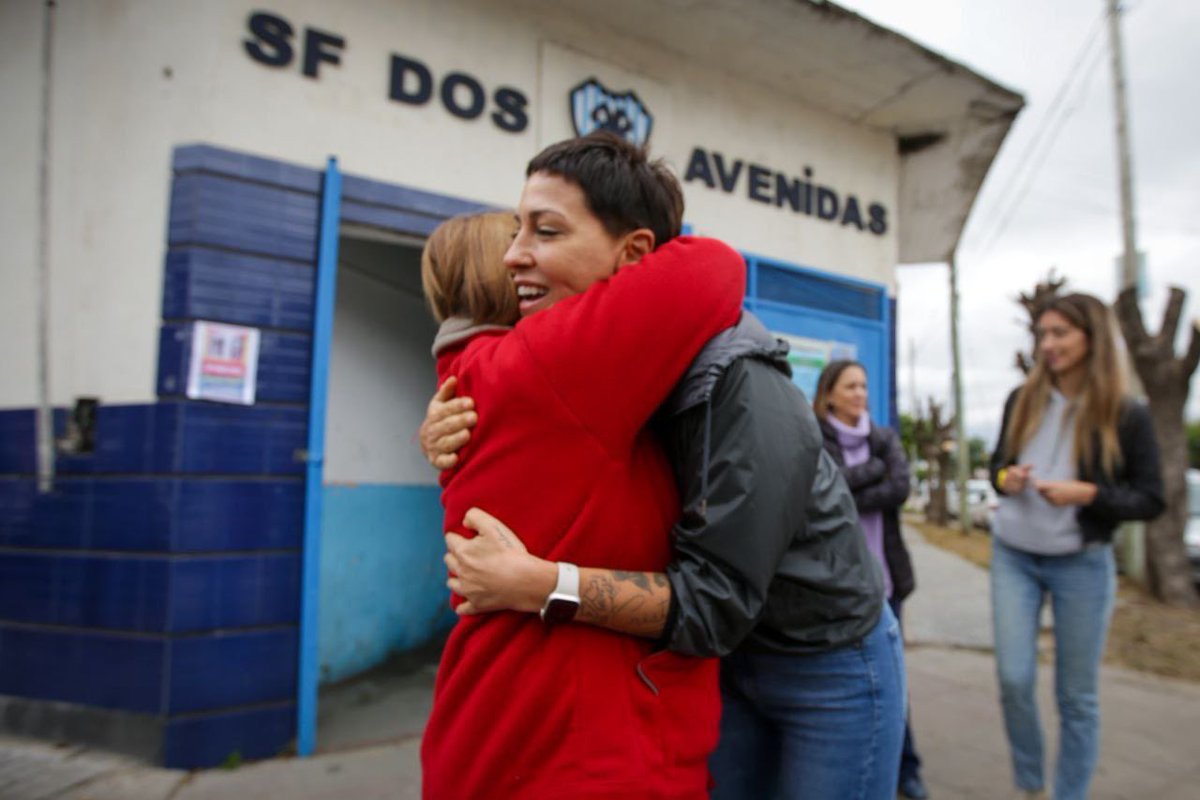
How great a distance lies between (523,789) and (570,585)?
0.30m

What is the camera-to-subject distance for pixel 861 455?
10.3 feet

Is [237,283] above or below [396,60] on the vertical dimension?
below

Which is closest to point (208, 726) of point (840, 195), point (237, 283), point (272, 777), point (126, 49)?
point (272, 777)

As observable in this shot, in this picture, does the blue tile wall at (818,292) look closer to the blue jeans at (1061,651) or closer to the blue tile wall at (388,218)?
the blue tile wall at (388,218)

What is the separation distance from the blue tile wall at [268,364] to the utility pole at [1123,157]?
898cm

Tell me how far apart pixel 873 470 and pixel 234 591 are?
2.74 meters

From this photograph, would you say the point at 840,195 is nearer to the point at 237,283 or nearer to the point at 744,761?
the point at 237,283

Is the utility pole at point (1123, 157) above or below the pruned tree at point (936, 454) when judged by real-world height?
above

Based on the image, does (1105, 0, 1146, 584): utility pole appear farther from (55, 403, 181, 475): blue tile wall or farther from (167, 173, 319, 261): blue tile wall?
(55, 403, 181, 475): blue tile wall

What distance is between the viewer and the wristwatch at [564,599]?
1.09 metres

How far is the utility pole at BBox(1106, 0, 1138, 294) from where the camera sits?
29.2 feet

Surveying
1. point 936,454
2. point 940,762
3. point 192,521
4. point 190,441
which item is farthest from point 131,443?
point 936,454

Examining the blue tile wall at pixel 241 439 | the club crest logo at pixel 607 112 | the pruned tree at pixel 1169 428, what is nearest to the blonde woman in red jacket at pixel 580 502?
the blue tile wall at pixel 241 439

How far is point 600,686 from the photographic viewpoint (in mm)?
1122
